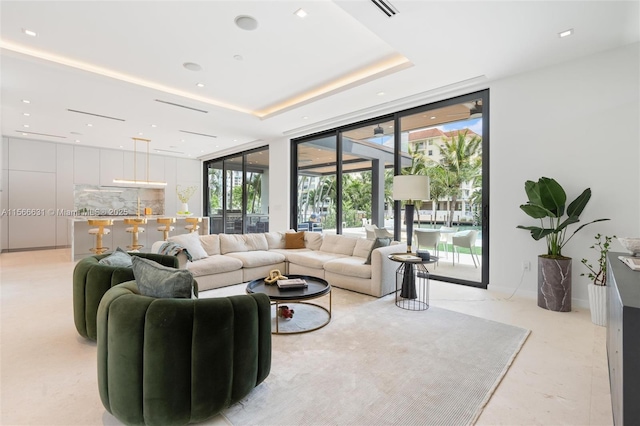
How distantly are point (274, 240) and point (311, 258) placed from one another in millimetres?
1163

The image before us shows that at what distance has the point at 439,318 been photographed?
3.25 meters

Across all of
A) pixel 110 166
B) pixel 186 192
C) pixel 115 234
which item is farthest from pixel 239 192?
pixel 110 166

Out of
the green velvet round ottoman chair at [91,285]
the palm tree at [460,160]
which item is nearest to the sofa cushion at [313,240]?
the palm tree at [460,160]

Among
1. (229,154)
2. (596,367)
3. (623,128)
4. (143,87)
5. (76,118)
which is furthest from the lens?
(229,154)

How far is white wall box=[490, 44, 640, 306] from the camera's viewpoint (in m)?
3.36

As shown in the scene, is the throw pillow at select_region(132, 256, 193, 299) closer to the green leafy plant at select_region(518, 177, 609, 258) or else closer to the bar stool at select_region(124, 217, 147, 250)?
the green leafy plant at select_region(518, 177, 609, 258)

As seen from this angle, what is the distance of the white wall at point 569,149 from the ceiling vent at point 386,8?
7.77 ft

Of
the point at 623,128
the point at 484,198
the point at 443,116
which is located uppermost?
the point at 443,116

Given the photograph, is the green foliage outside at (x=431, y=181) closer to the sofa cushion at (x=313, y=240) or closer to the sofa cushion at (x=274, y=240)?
the sofa cushion at (x=313, y=240)

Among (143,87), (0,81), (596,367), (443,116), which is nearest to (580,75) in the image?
(443,116)

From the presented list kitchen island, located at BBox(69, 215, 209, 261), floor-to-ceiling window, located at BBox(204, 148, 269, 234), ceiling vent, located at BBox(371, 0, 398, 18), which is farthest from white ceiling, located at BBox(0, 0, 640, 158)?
floor-to-ceiling window, located at BBox(204, 148, 269, 234)

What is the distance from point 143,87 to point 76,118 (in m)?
2.59

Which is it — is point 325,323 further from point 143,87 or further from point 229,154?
point 229,154

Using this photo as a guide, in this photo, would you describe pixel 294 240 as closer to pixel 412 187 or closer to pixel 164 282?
pixel 412 187
